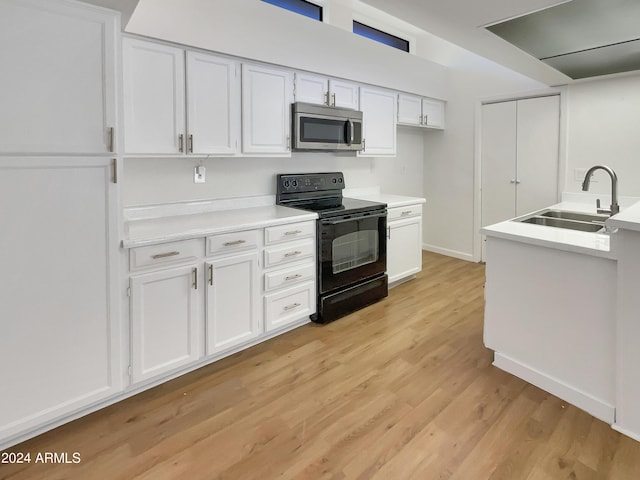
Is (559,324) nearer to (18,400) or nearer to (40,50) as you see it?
(18,400)

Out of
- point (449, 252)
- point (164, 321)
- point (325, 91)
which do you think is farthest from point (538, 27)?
point (449, 252)

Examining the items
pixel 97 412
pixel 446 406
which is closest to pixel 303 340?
pixel 446 406

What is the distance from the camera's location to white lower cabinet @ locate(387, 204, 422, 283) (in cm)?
367

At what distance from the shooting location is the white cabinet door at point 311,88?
3121 mm

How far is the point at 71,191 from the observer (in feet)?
5.61

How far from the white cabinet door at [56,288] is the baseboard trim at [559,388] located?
2.23m

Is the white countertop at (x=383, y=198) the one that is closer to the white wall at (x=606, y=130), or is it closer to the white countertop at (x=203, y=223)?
the white countertop at (x=203, y=223)

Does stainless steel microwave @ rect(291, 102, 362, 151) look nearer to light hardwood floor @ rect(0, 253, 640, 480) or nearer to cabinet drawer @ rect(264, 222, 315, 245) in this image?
cabinet drawer @ rect(264, 222, 315, 245)

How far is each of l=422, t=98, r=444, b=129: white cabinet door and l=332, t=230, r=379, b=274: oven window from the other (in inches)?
77.9

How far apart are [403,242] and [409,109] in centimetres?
158

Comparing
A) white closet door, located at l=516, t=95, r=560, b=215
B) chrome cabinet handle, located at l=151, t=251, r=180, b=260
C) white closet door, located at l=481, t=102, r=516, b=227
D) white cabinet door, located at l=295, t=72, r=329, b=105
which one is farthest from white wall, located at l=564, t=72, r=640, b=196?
chrome cabinet handle, located at l=151, t=251, r=180, b=260

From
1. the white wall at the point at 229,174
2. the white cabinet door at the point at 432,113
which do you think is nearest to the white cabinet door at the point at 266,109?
the white wall at the point at 229,174

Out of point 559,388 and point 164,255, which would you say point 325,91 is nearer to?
point 164,255

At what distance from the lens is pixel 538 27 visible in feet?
7.07
